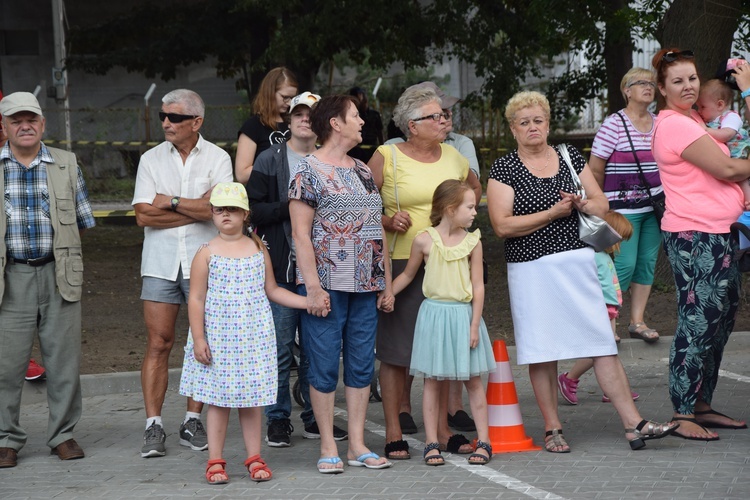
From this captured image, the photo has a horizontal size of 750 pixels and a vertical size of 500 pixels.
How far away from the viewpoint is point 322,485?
5891 mm

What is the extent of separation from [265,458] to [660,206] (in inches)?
138

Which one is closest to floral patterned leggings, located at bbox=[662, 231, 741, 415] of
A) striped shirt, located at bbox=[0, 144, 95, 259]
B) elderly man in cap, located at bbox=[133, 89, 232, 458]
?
elderly man in cap, located at bbox=[133, 89, 232, 458]

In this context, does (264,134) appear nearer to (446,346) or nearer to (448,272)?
(448,272)

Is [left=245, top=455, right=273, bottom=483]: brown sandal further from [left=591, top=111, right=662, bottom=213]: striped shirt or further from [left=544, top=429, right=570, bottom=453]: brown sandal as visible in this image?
[left=591, top=111, right=662, bottom=213]: striped shirt

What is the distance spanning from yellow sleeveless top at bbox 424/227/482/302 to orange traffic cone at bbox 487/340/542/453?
565 millimetres

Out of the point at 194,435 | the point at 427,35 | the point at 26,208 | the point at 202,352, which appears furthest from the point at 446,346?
the point at 427,35

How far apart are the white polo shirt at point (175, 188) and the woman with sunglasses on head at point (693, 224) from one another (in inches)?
99.7

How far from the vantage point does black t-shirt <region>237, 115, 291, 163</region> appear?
704 cm

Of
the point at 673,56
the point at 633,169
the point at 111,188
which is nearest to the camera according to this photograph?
the point at 673,56

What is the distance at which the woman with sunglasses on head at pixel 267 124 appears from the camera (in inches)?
277

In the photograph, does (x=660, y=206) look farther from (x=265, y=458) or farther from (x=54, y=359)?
(x=54, y=359)

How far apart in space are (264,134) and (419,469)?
226 centimetres

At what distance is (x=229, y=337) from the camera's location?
6000mm

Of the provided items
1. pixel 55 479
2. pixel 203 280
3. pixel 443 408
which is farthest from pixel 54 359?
pixel 443 408
